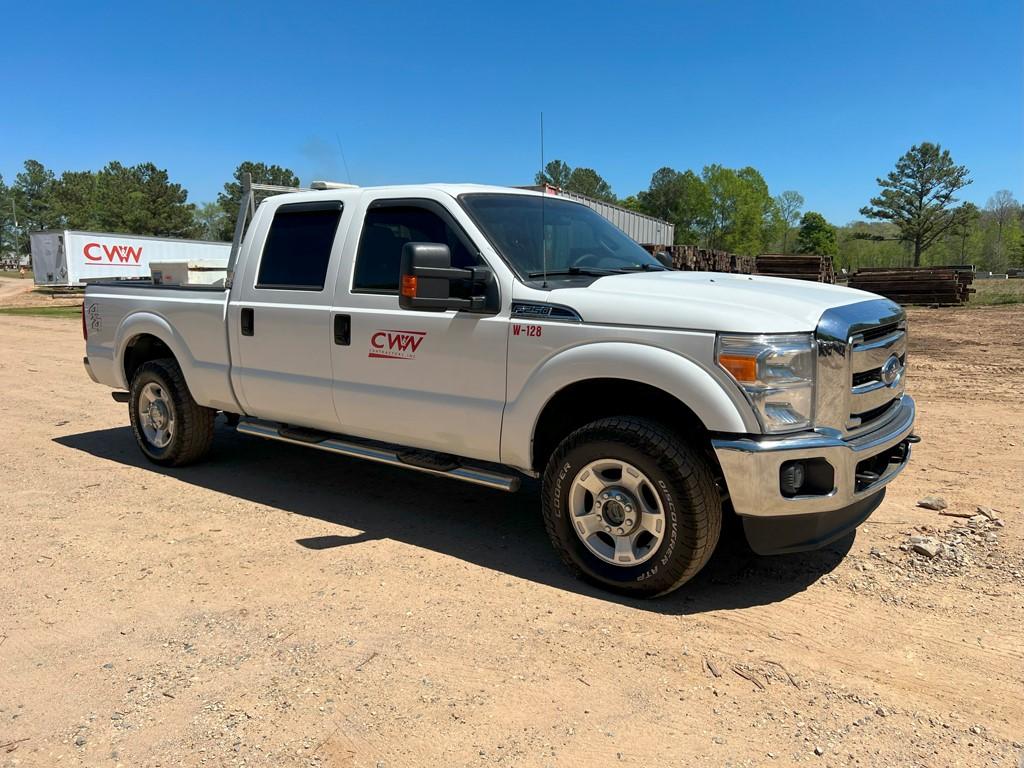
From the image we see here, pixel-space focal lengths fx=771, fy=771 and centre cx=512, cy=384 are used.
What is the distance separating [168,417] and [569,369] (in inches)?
151

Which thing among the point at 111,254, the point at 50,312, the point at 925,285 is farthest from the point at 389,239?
the point at 111,254

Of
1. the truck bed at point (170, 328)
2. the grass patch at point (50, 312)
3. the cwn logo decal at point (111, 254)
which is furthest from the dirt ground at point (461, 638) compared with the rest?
the cwn logo decal at point (111, 254)

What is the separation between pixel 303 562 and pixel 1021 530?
13.8 ft

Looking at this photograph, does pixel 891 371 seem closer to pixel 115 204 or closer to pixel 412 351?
pixel 412 351

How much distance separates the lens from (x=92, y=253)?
36406 millimetres

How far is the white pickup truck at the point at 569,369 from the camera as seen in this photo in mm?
3418

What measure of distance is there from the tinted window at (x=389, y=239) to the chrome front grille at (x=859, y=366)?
2081 millimetres

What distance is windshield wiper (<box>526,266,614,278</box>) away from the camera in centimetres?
417

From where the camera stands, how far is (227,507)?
5324 millimetres

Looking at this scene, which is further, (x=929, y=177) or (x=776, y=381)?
(x=929, y=177)

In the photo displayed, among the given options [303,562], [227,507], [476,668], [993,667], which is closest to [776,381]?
[993,667]

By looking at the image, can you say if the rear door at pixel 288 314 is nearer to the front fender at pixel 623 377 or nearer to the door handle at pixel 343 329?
the door handle at pixel 343 329

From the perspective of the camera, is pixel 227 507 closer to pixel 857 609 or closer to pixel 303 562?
pixel 303 562

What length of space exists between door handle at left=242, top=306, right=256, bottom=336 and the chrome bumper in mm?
3290
